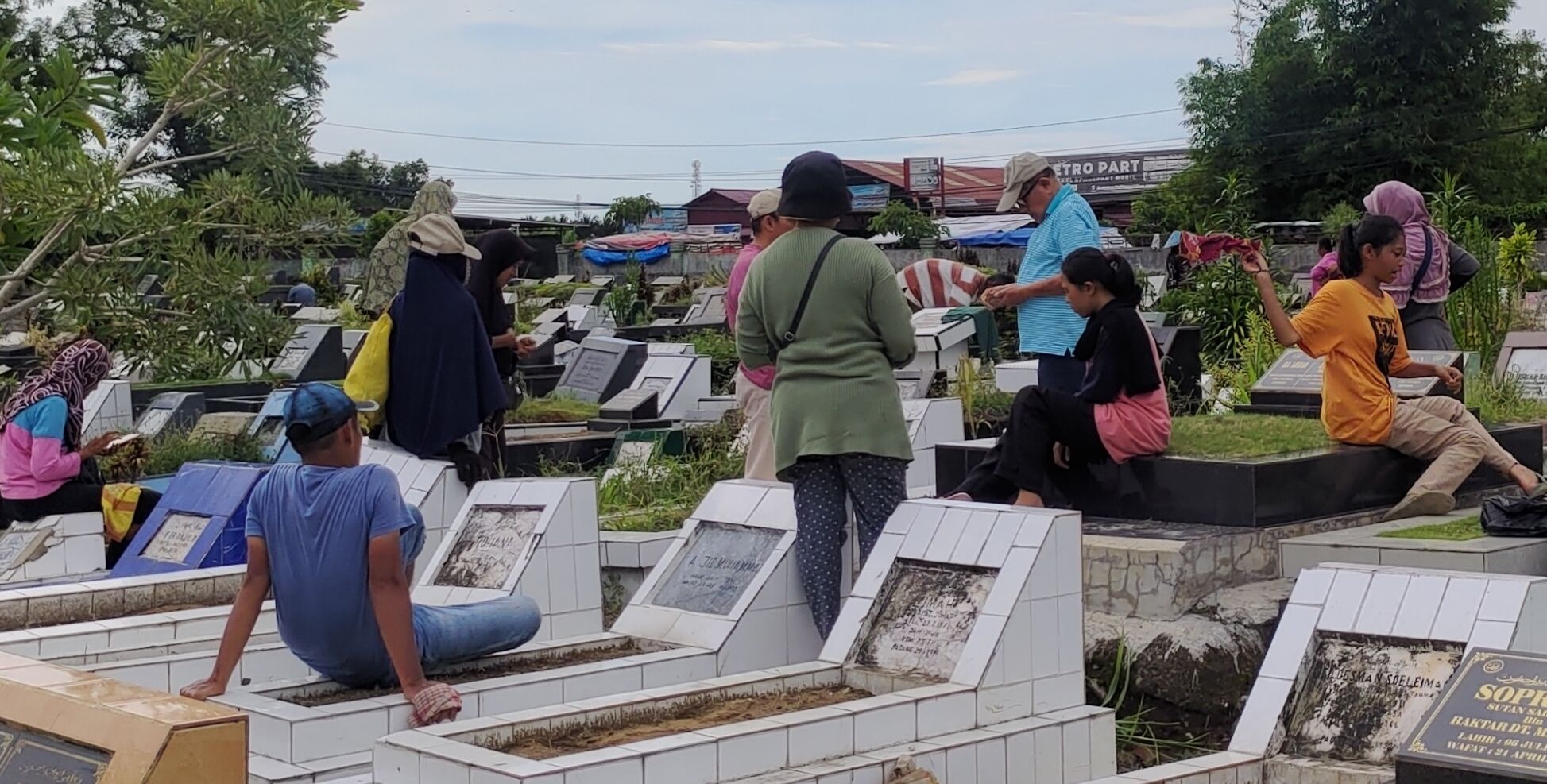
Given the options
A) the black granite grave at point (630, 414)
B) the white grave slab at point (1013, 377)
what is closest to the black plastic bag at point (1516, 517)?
the white grave slab at point (1013, 377)

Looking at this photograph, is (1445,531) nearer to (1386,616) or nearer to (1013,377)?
(1386,616)

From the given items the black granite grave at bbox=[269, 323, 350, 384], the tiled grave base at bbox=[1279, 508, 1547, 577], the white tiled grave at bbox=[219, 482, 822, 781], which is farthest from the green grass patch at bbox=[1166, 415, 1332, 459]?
the black granite grave at bbox=[269, 323, 350, 384]

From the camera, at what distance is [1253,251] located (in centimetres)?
643

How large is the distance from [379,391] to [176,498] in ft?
4.93

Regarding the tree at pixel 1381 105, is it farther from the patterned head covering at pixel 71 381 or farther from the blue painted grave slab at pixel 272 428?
the patterned head covering at pixel 71 381

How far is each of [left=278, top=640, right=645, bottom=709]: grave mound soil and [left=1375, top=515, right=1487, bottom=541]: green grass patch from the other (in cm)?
273

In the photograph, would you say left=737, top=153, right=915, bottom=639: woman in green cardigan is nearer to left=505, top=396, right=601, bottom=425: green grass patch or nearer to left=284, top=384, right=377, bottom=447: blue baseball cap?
left=284, top=384, right=377, bottom=447: blue baseball cap

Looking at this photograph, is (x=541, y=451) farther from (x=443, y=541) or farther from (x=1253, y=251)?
(x=1253, y=251)

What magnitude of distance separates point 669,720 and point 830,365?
133 centimetres

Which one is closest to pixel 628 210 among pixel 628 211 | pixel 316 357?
pixel 628 211

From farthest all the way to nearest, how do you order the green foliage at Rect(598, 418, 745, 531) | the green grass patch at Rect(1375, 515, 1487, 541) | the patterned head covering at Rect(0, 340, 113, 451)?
the patterned head covering at Rect(0, 340, 113, 451), the green foliage at Rect(598, 418, 745, 531), the green grass patch at Rect(1375, 515, 1487, 541)

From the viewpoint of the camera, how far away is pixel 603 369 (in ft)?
48.8

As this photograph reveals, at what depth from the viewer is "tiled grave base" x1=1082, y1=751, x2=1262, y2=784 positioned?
391cm

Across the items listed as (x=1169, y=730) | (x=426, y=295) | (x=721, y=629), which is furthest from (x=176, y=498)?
(x=1169, y=730)
